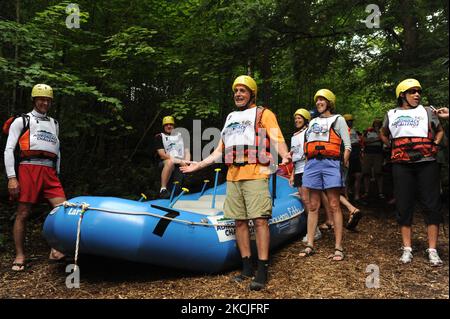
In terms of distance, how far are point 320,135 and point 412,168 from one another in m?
1.02

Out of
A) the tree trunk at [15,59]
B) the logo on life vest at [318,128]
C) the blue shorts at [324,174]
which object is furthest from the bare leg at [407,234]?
the tree trunk at [15,59]

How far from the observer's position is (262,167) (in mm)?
→ 3586

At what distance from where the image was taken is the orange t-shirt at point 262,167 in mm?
3559

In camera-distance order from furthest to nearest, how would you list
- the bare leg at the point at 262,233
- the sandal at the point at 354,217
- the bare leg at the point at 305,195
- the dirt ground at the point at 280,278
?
the bare leg at the point at 305,195, the sandal at the point at 354,217, the bare leg at the point at 262,233, the dirt ground at the point at 280,278

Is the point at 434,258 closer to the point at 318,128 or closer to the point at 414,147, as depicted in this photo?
the point at 414,147

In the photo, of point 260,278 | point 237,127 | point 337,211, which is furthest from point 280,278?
point 237,127

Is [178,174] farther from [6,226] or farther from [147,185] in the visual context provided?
[6,226]

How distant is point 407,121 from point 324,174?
1.02m

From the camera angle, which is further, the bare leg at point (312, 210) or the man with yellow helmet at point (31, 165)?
the bare leg at point (312, 210)

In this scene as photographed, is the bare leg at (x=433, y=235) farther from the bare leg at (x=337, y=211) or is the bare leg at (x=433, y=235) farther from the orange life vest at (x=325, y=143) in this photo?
the orange life vest at (x=325, y=143)

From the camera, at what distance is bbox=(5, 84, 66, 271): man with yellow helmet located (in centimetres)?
413

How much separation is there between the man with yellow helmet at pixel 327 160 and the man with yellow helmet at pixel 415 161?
1.79ft

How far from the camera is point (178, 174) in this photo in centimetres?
630

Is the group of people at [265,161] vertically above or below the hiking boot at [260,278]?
above
